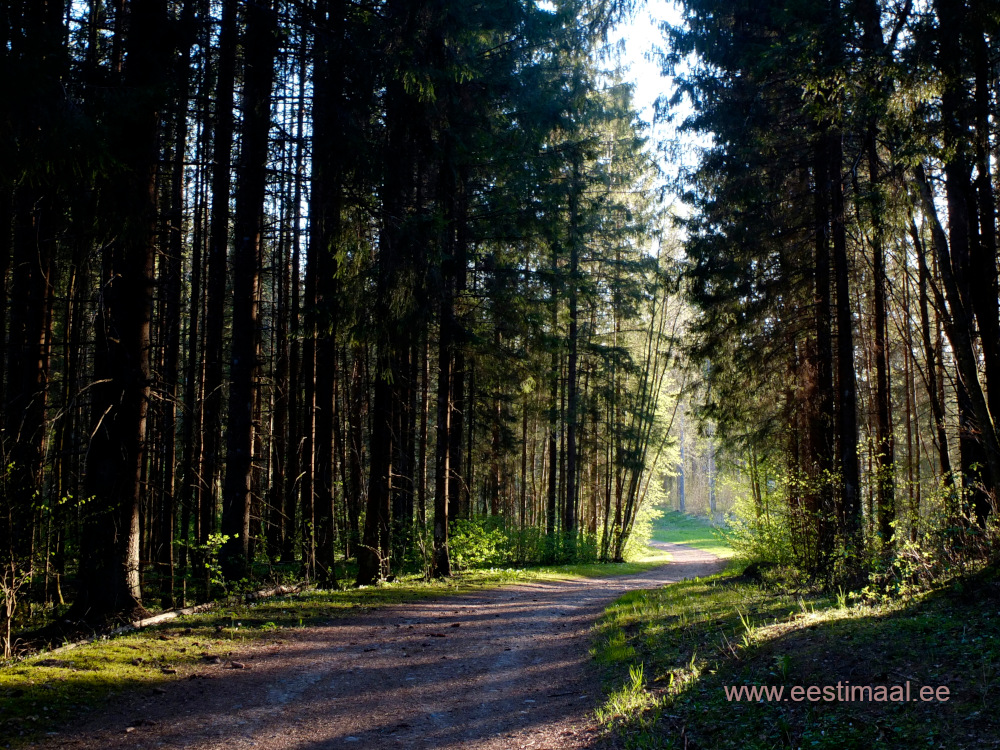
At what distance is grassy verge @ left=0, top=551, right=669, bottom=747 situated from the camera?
4.64 metres

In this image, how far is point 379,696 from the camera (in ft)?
18.7

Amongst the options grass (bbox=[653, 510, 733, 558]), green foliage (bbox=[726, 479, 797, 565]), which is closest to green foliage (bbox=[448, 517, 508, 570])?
green foliage (bbox=[726, 479, 797, 565])

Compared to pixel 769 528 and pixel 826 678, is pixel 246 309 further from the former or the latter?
pixel 769 528

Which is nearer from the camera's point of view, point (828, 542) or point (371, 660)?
point (371, 660)

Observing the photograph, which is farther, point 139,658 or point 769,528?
point 769,528

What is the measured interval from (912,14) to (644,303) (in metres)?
16.0

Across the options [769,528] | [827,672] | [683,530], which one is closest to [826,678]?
[827,672]

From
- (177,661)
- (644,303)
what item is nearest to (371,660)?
(177,661)

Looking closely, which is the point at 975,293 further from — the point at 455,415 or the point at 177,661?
the point at 455,415

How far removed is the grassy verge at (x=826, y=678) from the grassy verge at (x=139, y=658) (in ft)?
13.1

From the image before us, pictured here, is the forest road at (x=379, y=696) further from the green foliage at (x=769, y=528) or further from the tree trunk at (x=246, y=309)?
the green foliage at (x=769, y=528)

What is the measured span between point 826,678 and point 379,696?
3725 millimetres

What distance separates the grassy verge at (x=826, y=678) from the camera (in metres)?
3.70

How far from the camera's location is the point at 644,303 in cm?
2289
